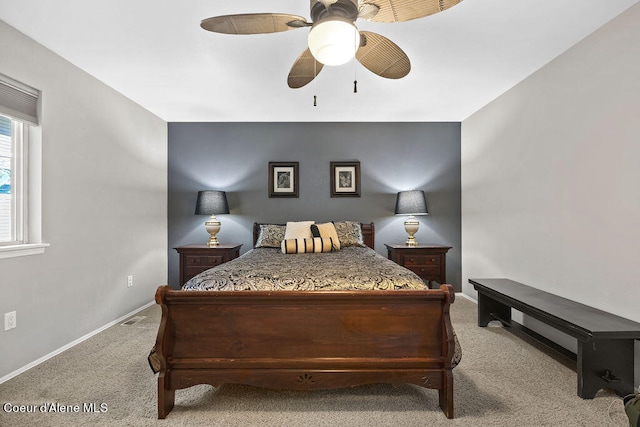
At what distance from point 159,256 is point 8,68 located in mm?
2452

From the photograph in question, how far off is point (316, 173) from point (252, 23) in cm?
278

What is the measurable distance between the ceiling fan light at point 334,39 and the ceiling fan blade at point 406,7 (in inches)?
7.8

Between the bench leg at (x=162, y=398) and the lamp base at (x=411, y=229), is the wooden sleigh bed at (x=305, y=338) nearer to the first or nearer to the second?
the bench leg at (x=162, y=398)

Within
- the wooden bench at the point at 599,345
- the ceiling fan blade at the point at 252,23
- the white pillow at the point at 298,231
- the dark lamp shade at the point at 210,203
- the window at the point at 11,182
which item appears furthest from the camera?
the dark lamp shade at the point at 210,203

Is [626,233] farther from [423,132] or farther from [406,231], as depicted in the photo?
[423,132]

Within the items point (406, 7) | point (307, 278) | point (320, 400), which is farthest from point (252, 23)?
point (320, 400)

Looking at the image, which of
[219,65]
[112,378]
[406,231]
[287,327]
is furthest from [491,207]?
[112,378]

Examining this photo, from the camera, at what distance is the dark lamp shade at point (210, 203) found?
385 centimetres

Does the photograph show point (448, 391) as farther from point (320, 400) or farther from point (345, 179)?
point (345, 179)

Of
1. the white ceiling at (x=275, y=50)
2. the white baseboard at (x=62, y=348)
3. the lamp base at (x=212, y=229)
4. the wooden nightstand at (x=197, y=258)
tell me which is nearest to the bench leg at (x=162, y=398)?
the white baseboard at (x=62, y=348)

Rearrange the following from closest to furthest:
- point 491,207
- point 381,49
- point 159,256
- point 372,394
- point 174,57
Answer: point 381,49 → point 372,394 → point 174,57 → point 491,207 → point 159,256

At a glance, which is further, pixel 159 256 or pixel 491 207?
pixel 159 256

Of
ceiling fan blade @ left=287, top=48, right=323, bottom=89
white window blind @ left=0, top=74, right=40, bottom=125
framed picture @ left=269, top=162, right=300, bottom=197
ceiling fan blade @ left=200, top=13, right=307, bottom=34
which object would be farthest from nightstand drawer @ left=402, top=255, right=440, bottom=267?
white window blind @ left=0, top=74, right=40, bottom=125

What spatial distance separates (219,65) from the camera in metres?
2.62
